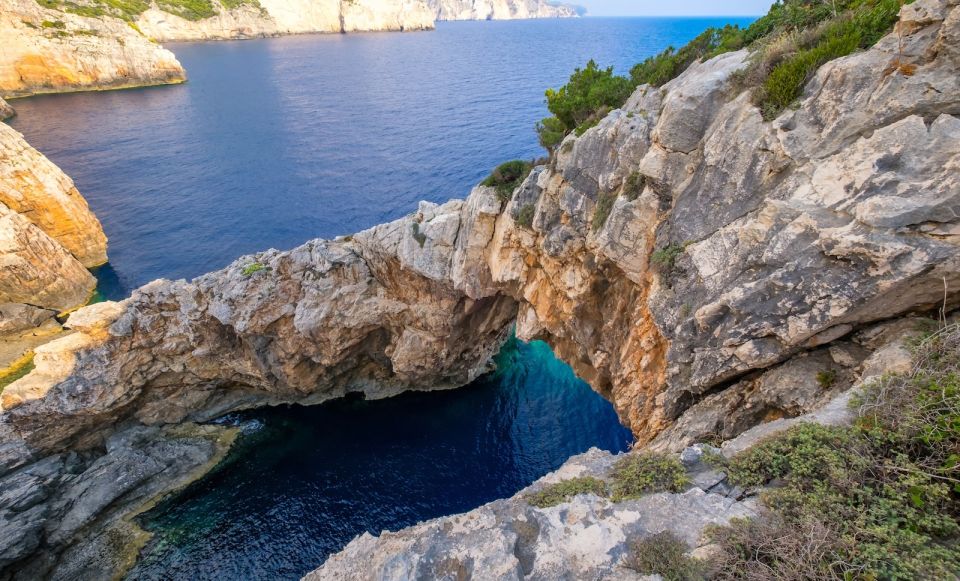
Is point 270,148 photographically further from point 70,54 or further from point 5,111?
point 70,54

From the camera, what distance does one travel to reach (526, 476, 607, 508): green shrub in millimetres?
9297

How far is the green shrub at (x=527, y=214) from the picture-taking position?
19922 mm

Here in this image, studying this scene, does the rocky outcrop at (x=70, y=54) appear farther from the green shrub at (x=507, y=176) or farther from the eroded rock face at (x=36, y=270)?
the green shrub at (x=507, y=176)

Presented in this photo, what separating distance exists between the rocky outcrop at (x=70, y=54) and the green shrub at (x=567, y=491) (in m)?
106

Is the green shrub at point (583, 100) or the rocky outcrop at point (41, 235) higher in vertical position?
the green shrub at point (583, 100)

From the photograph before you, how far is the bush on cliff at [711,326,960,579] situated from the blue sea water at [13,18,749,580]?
19.9 metres

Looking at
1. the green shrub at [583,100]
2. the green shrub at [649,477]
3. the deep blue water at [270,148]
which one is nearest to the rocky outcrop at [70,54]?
the deep blue water at [270,148]

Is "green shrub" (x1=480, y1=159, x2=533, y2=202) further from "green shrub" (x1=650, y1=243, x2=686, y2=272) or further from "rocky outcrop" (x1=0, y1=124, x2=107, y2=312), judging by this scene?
"rocky outcrop" (x1=0, y1=124, x2=107, y2=312)

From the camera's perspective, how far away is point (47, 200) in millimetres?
36594

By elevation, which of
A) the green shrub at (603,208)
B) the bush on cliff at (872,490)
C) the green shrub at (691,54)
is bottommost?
the bush on cliff at (872,490)

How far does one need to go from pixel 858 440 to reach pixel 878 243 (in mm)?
4227

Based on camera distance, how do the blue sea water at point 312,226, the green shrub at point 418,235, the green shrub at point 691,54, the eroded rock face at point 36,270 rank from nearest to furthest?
1. the green shrub at point 691,54
2. the blue sea water at point 312,226
3. the green shrub at point 418,235
4. the eroded rock face at point 36,270

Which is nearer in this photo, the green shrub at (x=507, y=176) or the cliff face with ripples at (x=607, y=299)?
the cliff face with ripples at (x=607, y=299)

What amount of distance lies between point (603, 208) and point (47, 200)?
154ft
